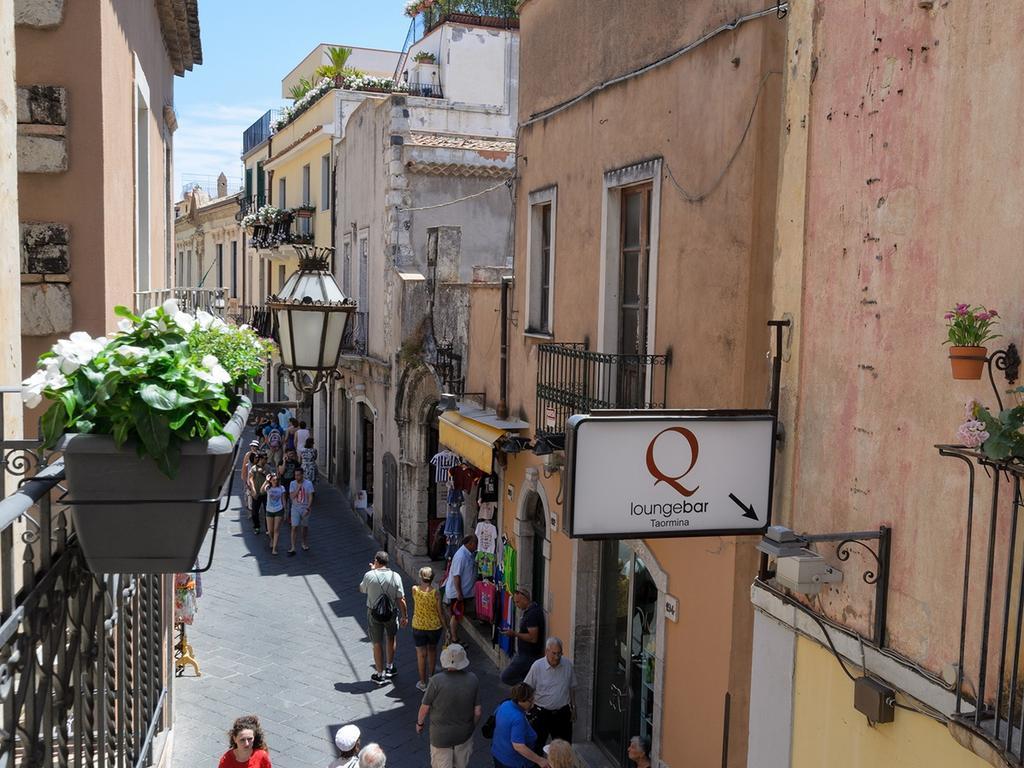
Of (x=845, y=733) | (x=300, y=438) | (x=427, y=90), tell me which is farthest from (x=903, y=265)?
(x=300, y=438)

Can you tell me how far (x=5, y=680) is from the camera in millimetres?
3064

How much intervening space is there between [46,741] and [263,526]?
1817 centimetres

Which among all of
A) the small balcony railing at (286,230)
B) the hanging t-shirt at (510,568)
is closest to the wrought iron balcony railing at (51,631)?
the hanging t-shirt at (510,568)

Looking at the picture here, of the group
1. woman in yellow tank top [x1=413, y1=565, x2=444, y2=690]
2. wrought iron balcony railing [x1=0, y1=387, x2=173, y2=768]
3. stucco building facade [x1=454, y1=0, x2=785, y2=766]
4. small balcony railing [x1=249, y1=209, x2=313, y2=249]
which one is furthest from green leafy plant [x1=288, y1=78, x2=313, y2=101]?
wrought iron balcony railing [x1=0, y1=387, x2=173, y2=768]

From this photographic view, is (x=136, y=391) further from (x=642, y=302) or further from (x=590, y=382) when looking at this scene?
(x=590, y=382)

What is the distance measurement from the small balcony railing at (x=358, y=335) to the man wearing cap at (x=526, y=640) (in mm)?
11255

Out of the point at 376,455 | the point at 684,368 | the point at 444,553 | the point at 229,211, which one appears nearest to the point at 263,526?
the point at 376,455

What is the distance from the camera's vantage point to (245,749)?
757 cm

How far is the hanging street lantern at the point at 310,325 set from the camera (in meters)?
6.43

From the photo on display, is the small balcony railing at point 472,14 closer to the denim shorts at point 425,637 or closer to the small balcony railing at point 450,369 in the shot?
the small balcony railing at point 450,369

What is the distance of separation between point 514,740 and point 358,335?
48.0ft

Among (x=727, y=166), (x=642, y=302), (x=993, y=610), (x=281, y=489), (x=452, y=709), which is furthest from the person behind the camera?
(x=281, y=489)

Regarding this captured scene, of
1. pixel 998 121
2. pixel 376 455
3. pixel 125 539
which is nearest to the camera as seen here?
pixel 125 539

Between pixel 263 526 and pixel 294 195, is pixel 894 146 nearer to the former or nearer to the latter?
pixel 263 526
